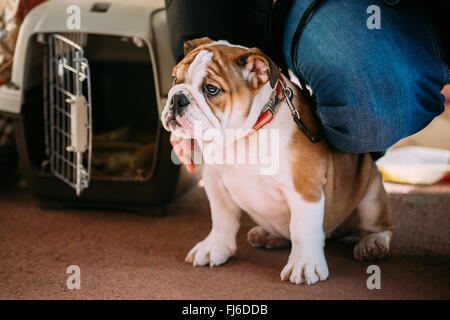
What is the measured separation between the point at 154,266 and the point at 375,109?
76 cm

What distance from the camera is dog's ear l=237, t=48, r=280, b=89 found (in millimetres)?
1368

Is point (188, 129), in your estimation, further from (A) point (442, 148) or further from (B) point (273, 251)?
(A) point (442, 148)

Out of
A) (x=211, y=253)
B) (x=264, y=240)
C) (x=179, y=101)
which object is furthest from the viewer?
(x=264, y=240)

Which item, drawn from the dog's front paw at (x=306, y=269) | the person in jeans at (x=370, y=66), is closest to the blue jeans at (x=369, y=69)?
the person in jeans at (x=370, y=66)

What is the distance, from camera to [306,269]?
4.73 feet

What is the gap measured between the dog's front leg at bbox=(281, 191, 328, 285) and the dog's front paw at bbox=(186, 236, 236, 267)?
0.21 metres

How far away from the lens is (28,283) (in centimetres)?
147

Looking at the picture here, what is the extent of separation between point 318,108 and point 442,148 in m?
1.67

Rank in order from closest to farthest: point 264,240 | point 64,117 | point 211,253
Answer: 1. point 211,253
2. point 264,240
3. point 64,117

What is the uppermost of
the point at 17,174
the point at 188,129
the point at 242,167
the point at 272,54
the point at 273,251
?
the point at 272,54

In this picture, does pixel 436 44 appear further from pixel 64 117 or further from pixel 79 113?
pixel 64 117

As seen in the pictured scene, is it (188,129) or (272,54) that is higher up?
(272,54)

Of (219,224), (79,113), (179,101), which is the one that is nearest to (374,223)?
(219,224)
